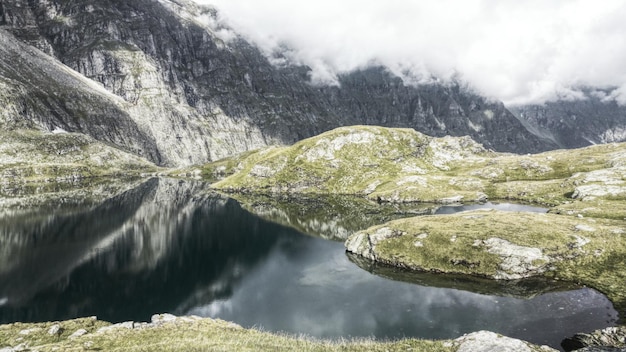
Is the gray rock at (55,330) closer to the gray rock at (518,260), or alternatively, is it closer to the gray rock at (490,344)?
the gray rock at (490,344)

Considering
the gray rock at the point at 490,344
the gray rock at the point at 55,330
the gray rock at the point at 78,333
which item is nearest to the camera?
the gray rock at the point at 490,344

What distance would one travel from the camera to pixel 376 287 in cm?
6969

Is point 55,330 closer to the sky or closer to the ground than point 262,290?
closer to the sky

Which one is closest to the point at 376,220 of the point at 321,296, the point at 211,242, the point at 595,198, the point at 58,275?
the point at 211,242

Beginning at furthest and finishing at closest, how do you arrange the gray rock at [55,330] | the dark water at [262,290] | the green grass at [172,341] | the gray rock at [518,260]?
the gray rock at [518,260]
the dark water at [262,290]
the gray rock at [55,330]
the green grass at [172,341]

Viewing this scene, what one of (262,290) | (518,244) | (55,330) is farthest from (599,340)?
(55,330)

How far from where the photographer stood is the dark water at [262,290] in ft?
174

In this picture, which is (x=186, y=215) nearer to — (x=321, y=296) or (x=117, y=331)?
(x=321, y=296)

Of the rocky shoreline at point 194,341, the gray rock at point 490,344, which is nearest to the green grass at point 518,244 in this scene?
the rocky shoreline at point 194,341

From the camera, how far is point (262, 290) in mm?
74625

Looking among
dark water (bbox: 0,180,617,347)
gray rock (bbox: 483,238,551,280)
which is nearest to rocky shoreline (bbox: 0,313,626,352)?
dark water (bbox: 0,180,617,347)

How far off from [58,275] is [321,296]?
6025 centimetres

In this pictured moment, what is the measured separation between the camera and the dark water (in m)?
53.2

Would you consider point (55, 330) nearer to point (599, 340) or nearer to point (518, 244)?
point (599, 340)
